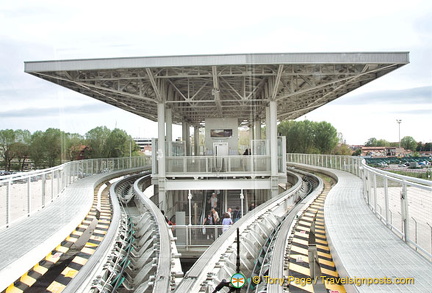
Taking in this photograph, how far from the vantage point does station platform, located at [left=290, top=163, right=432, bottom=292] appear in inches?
122

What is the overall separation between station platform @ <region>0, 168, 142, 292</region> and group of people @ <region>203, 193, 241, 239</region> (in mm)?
3694

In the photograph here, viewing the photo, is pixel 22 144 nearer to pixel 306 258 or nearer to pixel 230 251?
pixel 230 251

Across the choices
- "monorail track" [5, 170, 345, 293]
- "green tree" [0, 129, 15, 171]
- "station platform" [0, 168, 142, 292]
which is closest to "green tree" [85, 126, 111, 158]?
"station platform" [0, 168, 142, 292]

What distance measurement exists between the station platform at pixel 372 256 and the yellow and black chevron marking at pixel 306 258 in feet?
0.46

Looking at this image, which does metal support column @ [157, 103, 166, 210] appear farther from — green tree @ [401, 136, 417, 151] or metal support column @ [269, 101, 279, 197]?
green tree @ [401, 136, 417, 151]

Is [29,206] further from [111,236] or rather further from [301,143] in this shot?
[301,143]

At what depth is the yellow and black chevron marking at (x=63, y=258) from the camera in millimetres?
4000

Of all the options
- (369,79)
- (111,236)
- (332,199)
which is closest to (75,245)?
(111,236)

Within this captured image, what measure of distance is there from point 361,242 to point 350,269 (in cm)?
117

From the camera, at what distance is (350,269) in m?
3.45

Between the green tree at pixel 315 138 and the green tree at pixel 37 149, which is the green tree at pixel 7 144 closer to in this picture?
the green tree at pixel 37 149

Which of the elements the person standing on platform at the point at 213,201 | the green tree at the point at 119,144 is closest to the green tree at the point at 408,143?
the person standing on platform at the point at 213,201

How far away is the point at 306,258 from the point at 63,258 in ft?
12.0

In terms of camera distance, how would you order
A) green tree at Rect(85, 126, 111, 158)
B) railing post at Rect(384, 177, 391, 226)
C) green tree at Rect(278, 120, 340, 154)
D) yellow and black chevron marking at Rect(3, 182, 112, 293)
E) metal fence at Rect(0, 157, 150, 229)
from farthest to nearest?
green tree at Rect(85, 126, 111, 158) < green tree at Rect(278, 120, 340, 154) < metal fence at Rect(0, 157, 150, 229) < railing post at Rect(384, 177, 391, 226) < yellow and black chevron marking at Rect(3, 182, 112, 293)
